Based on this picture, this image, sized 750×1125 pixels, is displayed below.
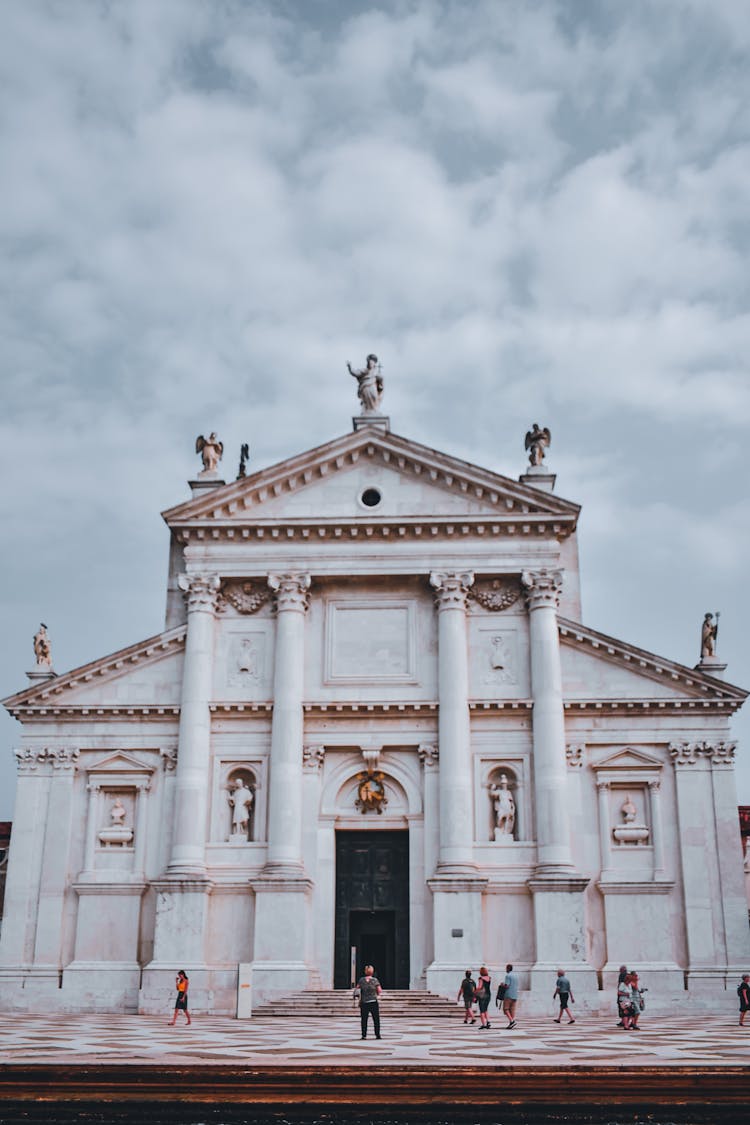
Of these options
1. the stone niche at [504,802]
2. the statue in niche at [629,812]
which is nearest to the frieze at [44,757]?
the stone niche at [504,802]

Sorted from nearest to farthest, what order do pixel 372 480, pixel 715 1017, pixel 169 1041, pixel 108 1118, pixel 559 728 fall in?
pixel 108 1118 → pixel 169 1041 → pixel 715 1017 → pixel 559 728 → pixel 372 480

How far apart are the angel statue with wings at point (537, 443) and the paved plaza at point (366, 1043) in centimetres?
1786

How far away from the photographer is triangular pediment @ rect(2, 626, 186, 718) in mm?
38688

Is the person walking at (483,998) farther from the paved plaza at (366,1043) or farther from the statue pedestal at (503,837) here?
the statue pedestal at (503,837)

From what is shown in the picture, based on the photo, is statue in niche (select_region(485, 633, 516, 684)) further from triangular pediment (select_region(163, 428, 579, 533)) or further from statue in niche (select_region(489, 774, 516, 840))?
triangular pediment (select_region(163, 428, 579, 533))

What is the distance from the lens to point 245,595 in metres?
39.4

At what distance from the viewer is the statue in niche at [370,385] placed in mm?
41656

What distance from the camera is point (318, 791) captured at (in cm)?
3744

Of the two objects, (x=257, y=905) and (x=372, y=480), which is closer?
(x=257, y=905)

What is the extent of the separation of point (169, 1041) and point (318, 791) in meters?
14.1

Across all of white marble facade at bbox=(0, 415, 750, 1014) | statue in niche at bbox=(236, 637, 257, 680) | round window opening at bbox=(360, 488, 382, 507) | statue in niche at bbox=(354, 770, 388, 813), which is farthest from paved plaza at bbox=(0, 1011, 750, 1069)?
round window opening at bbox=(360, 488, 382, 507)

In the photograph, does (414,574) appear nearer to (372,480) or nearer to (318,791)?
(372,480)

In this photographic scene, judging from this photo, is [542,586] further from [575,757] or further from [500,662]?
[575,757]

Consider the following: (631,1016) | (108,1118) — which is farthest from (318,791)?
(108,1118)
